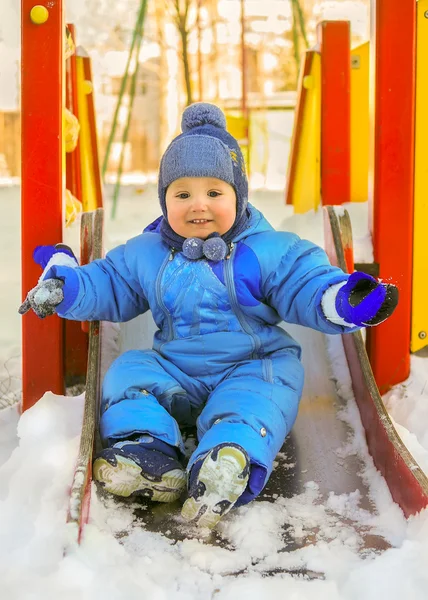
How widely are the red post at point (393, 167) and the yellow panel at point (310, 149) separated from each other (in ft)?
4.07

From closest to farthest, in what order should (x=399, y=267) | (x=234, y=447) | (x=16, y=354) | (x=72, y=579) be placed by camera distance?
(x=72, y=579)
(x=234, y=447)
(x=399, y=267)
(x=16, y=354)

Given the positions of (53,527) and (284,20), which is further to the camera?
(284,20)

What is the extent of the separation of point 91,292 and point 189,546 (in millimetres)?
743

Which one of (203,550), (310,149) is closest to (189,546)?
(203,550)

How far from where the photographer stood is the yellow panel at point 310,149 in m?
3.56

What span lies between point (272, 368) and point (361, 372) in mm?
319

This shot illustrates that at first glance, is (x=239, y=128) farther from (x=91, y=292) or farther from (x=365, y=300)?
(x=365, y=300)

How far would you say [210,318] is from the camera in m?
1.89

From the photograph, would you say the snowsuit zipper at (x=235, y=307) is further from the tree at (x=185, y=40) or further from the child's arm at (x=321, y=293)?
the tree at (x=185, y=40)

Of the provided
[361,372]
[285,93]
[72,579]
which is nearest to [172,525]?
[72,579]

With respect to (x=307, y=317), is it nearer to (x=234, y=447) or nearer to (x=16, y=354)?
(x=234, y=447)

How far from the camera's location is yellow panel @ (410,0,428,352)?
227cm

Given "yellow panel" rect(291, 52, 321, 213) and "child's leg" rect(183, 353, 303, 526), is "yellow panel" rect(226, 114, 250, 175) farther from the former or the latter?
"child's leg" rect(183, 353, 303, 526)

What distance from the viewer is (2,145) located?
8.86 m
